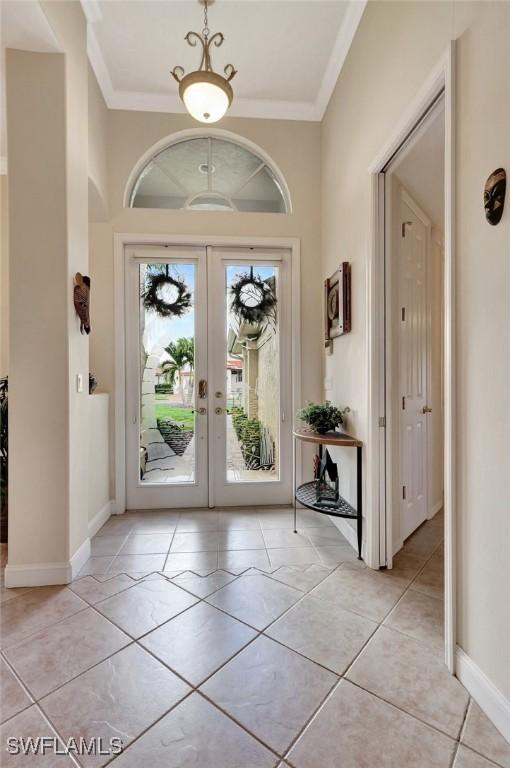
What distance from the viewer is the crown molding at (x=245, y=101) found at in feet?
8.79

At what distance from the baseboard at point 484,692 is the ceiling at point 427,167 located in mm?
2373

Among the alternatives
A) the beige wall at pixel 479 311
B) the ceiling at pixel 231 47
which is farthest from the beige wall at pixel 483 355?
the ceiling at pixel 231 47

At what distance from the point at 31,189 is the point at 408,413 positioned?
9.21 ft

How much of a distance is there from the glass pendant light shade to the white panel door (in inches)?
52.9

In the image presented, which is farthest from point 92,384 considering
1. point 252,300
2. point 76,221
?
point 252,300

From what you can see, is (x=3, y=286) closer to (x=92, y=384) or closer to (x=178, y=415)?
(x=92, y=384)

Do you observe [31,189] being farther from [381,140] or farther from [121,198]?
[381,140]

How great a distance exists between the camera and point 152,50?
2699 millimetres

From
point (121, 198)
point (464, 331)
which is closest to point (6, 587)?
point (464, 331)

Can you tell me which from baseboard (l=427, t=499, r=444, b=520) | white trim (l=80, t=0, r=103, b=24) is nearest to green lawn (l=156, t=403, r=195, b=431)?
baseboard (l=427, t=499, r=444, b=520)

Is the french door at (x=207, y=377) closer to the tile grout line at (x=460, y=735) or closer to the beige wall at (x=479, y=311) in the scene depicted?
the beige wall at (x=479, y=311)

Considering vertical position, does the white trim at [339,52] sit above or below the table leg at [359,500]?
above

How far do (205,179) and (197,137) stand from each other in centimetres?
38

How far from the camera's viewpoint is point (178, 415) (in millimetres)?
3320
